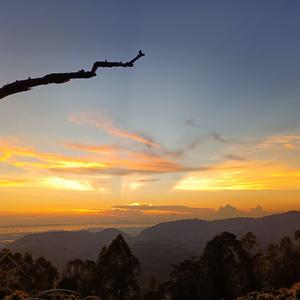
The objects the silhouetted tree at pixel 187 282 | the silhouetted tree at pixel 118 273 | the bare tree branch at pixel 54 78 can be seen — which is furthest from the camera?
the silhouetted tree at pixel 187 282

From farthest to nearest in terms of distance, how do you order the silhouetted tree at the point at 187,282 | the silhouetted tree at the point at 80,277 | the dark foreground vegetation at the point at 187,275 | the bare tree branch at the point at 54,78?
the silhouetted tree at the point at 187,282
the silhouetted tree at the point at 80,277
the dark foreground vegetation at the point at 187,275
the bare tree branch at the point at 54,78

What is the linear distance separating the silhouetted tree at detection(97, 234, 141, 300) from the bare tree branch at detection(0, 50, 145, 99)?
148ft

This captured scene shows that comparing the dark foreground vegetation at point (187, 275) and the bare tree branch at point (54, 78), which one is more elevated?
the bare tree branch at point (54, 78)

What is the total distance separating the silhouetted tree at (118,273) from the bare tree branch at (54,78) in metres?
45.2

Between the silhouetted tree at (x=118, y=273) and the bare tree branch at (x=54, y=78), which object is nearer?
the bare tree branch at (x=54, y=78)

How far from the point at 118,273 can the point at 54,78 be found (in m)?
46.2

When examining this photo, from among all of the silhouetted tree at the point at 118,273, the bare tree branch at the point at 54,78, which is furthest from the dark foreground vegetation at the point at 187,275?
the bare tree branch at the point at 54,78

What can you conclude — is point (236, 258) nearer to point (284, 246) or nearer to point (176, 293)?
point (176, 293)

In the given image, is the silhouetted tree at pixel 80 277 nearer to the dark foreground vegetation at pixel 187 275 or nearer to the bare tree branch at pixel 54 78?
the dark foreground vegetation at pixel 187 275

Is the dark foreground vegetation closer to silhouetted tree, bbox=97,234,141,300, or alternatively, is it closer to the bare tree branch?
silhouetted tree, bbox=97,234,141,300

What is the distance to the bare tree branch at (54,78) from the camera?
4797 millimetres

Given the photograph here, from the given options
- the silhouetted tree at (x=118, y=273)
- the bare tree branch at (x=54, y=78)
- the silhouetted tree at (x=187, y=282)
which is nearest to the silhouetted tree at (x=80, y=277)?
the silhouetted tree at (x=118, y=273)

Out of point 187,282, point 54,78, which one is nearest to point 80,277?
point 187,282

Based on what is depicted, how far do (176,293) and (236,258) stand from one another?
9547mm
